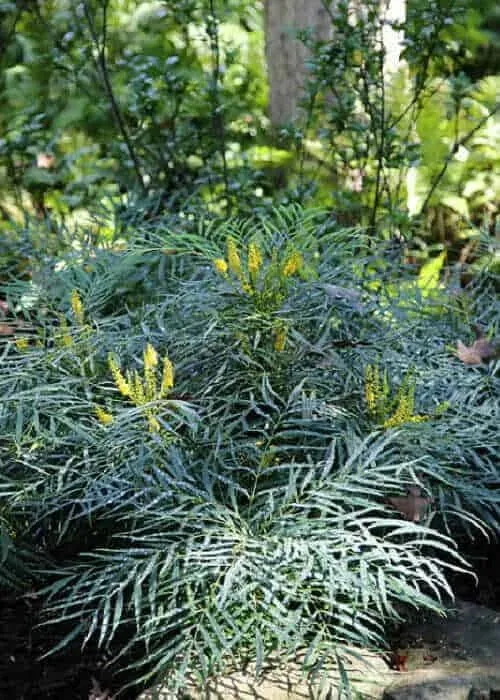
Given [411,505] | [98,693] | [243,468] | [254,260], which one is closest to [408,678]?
[411,505]

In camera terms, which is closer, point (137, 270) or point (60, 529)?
point (60, 529)

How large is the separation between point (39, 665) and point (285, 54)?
3.58 metres

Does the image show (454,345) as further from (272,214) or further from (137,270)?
(272,214)

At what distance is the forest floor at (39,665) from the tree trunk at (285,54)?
309cm

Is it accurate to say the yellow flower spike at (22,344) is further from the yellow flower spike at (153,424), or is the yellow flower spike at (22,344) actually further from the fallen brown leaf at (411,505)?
the fallen brown leaf at (411,505)

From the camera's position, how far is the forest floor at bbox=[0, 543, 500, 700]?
2158 mm

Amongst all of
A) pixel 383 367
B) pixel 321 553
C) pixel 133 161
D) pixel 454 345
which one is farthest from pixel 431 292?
pixel 133 161

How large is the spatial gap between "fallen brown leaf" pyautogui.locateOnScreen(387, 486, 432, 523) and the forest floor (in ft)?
0.90

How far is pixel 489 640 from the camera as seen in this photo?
2.19 meters

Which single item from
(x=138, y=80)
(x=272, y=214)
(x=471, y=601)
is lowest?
(x=471, y=601)

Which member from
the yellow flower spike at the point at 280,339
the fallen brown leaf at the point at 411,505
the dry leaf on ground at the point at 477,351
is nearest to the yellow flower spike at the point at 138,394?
the yellow flower spike at the point at 280,339

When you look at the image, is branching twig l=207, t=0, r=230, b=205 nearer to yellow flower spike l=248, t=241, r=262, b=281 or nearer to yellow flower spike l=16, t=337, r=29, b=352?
yellow flower spike l=16, t=337, r=29, b=352

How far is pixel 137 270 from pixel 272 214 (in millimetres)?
1028

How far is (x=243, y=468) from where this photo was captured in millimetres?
2035
